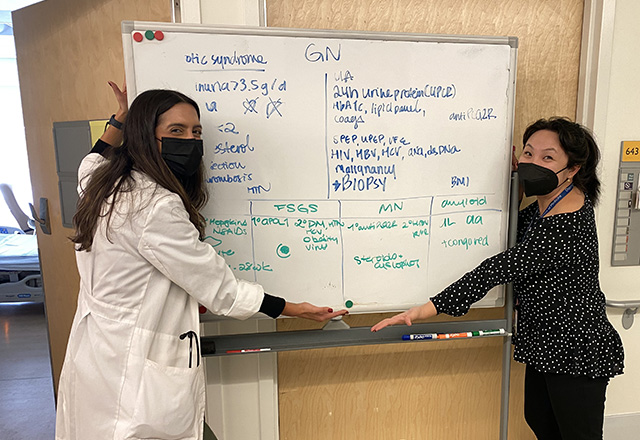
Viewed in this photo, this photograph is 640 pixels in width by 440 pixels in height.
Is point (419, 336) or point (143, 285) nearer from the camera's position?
point (143, 285)

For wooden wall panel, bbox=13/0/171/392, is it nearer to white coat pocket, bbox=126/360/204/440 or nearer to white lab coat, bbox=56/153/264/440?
white lab coat, bbox=56/153/264/440

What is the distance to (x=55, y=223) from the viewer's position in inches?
84.9

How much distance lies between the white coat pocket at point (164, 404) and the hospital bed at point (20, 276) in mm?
3125

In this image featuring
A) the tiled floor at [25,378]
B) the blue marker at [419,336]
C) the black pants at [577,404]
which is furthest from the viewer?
the tiled floor at [25,378]

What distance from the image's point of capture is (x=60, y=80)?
77.7 inches

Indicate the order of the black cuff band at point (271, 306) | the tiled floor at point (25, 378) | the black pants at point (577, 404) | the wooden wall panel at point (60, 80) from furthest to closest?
the tiled floor at point (25, 378) → the wooden wall panel at point (60, 80) → the black pants at point (577, 404) → the black cuff band at point (271, 306)

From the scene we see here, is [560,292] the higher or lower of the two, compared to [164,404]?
higher

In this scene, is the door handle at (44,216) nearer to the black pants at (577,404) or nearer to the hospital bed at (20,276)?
the hospital bed at (20,276)

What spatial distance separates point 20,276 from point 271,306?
11.3ft

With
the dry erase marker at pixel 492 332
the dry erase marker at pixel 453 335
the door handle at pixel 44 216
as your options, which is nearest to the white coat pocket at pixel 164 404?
the dry erase marker at pixel 453 335

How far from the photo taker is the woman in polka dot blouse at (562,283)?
1358mm

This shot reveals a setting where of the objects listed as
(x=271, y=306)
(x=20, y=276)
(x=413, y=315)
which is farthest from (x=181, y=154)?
(x=20, y=276)

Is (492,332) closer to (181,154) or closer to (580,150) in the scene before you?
(580,150)

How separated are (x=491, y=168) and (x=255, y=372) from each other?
1145mm
